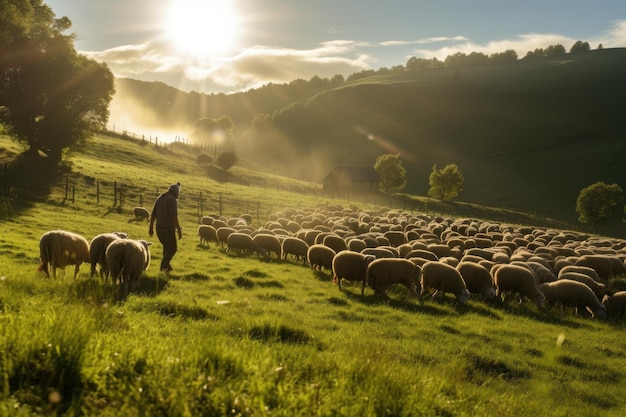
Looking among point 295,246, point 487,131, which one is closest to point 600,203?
point 295,246

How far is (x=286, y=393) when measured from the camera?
3.62 meters

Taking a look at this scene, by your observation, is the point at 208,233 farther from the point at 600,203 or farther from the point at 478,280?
the point at 600,203

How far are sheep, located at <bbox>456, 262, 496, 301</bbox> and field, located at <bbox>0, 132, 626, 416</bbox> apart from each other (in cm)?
61

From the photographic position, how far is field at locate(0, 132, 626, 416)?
11.1 feet

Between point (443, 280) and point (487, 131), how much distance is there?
12832 cm

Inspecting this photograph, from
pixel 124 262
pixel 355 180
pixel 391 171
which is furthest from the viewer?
pixel 355 180

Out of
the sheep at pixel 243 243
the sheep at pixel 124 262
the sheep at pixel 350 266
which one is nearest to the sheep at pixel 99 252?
the sheep at pixel 124 262

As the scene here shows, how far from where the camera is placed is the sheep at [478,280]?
14.0 meters

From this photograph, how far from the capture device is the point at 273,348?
527cm

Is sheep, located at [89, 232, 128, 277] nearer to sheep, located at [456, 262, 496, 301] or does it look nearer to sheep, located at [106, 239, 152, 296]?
sheep, located at [106, 239, 152, 296]

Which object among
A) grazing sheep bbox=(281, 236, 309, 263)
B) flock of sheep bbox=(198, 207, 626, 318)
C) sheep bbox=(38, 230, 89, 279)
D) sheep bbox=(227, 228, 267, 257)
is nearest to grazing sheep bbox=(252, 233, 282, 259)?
flock of sheep bbox=(198, 207, 626, 318)

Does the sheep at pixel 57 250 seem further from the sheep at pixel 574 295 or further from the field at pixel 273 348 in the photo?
the sheep at pixel 574 295

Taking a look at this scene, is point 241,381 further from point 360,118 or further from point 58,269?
point 360,118

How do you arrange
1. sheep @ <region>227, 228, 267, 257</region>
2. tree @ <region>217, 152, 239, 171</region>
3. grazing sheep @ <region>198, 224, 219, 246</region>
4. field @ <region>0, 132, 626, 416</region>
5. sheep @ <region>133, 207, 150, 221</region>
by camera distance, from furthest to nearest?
tree @ <region>217, 152, 239, 171</region> < sheep @ <region>133, 207, 150, 221</region> < grazing sheep @ <region>198, 224, 219, 246</region> < sheep @ <region>227, 228, 267, 257</region> < field @ <region>0, 132, 626, 416</region>
